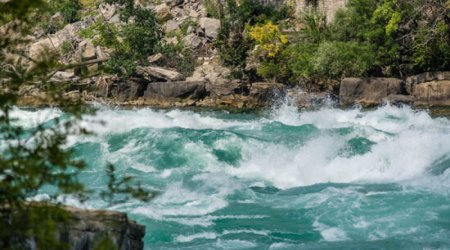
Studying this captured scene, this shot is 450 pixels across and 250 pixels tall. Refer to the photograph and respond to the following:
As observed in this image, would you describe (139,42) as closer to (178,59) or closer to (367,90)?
(178,59)

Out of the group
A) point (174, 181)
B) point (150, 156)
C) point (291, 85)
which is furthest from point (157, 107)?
point (174, 181)

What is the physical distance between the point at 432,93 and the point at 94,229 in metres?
26.7

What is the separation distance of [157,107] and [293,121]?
36.6 ft

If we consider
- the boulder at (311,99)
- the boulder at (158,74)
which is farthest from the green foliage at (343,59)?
the boulder at (158,74)

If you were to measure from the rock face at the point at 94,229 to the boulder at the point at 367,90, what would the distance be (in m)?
25.9

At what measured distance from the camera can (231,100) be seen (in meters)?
34.1

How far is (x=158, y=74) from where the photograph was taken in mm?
36719

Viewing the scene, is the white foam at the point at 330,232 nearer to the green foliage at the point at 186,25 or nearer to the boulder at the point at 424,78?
the boulder at the point at 424,78

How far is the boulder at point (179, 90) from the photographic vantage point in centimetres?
3494

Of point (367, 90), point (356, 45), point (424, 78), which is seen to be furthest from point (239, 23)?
point (424, 78)

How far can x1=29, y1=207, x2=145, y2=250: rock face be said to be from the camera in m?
5.88

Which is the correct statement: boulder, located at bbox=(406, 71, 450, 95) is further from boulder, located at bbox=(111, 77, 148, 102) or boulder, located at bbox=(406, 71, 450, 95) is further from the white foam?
the white foam

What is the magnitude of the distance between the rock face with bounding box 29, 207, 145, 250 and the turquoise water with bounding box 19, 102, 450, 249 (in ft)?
14.7

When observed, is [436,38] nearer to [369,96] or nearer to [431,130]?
[369,96]
